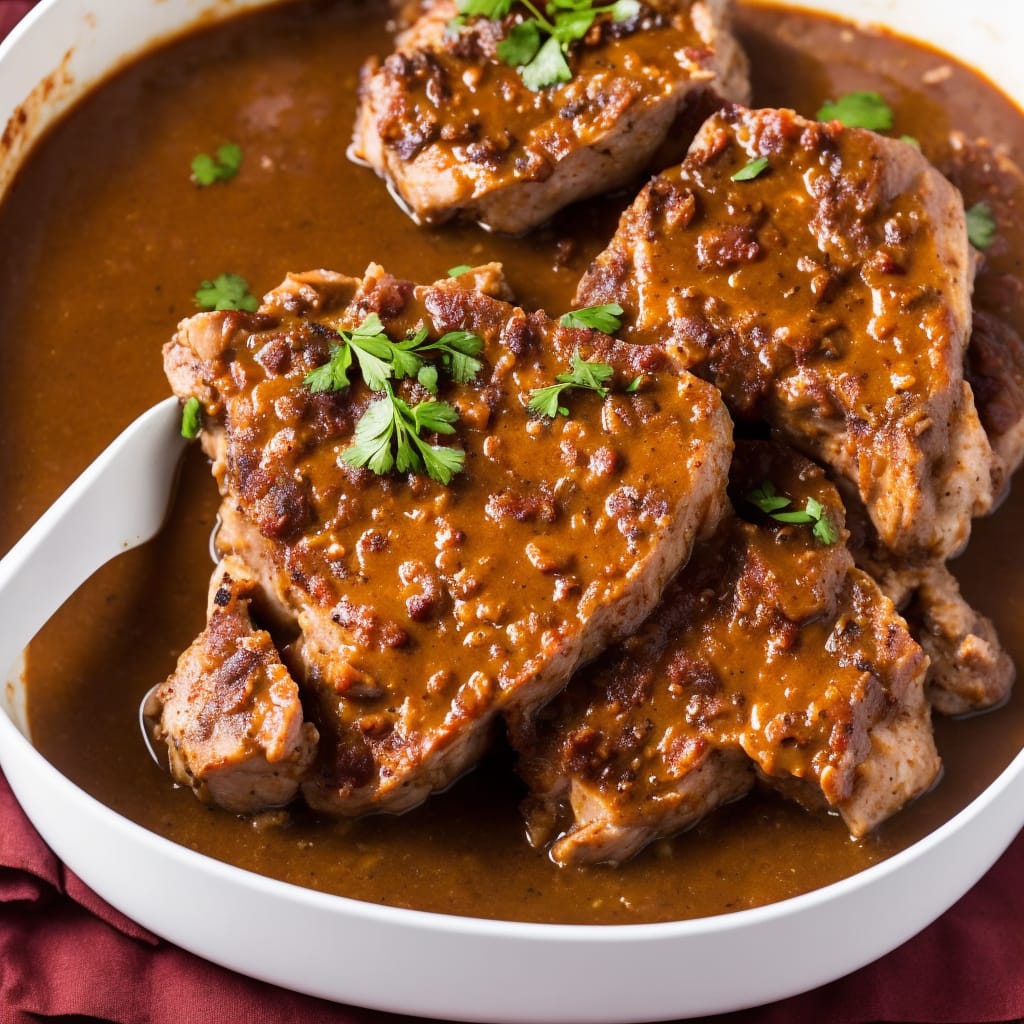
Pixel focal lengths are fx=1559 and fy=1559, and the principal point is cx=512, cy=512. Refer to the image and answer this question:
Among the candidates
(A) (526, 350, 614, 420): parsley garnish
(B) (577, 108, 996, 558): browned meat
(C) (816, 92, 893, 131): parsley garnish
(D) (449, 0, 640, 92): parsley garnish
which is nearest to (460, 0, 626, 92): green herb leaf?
(D) (449, 0, 640, 92): parsley garnish

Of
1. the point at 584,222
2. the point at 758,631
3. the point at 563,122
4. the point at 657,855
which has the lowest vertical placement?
the point at 657,855

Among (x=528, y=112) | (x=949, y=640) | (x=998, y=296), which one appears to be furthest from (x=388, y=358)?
(x=998, y=296)

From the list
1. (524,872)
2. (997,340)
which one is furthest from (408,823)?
(997,340)

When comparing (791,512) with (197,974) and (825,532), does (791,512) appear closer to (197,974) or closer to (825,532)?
(825,532)

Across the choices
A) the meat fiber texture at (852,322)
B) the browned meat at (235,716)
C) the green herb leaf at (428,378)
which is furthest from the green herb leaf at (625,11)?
the browned meat at (235,716)

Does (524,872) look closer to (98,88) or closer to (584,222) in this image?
(584,222)

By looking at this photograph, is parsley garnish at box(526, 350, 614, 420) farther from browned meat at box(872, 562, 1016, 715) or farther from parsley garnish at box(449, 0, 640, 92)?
parsley garnish at box(449, 0, 640, 92)
